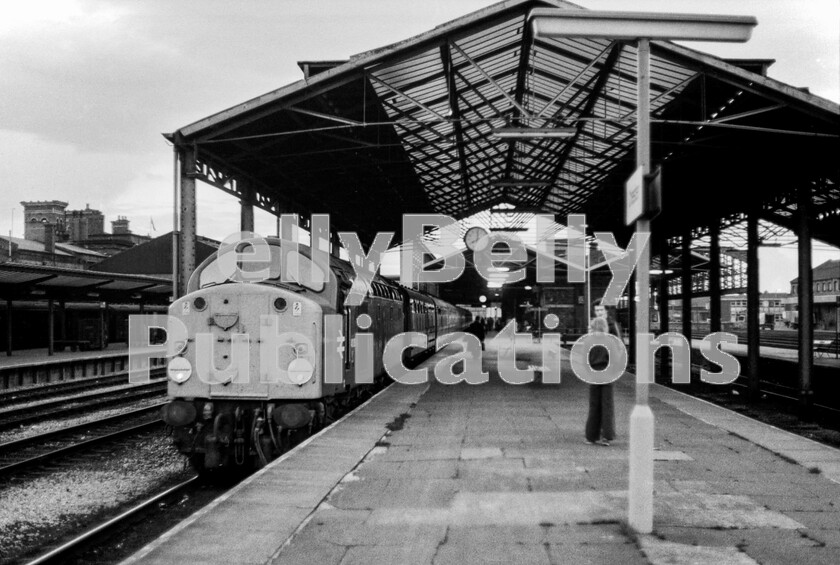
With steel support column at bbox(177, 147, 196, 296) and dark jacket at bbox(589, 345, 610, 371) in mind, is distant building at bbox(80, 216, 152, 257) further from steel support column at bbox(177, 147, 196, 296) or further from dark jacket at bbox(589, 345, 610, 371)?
dark jacket at bbox(589, 345, 610, 371)

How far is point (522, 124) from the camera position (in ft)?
74.7

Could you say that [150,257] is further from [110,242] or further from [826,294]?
[826,294]

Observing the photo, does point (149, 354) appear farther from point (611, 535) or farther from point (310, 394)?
point (611, 535)

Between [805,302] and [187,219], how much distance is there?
14546 millimetres

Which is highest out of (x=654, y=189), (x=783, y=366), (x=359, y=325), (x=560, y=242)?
(x=560, y=242)

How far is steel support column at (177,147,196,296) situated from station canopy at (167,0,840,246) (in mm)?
415

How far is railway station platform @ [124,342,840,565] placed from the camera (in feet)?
17.9

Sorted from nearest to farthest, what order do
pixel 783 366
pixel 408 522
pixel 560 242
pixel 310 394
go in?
pixel 408 522 < pixel 310 394 < pixel 783 366 < pixel 560 242

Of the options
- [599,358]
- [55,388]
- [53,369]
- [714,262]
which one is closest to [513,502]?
[599,358]

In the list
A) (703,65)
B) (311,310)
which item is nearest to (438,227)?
(703,65)

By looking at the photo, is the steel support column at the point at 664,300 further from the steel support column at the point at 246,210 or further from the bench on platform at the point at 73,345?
the bench on platform at the point at 73,345

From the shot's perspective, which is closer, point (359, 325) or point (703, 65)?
point (359, 325)

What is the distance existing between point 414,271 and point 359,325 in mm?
23259

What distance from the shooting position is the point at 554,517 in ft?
20.6
